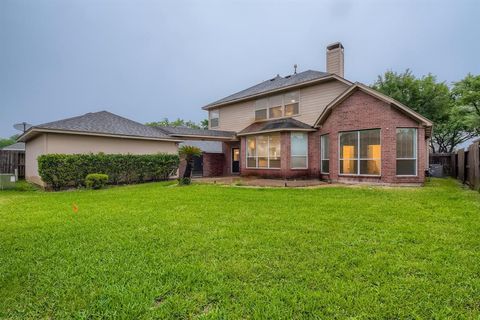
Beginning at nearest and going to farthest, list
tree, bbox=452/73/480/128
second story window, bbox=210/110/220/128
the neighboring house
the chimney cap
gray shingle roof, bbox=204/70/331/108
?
the neighboring house, gray shingle roof, bbox=204/70/331/108, the chimney cap, second story window, bbox=210/110/220/128, tree, bbox=452/73/480/128

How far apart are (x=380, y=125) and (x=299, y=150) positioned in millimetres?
4428

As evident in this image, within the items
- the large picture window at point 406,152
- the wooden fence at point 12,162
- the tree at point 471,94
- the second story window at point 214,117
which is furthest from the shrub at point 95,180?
the tree at point 471,94

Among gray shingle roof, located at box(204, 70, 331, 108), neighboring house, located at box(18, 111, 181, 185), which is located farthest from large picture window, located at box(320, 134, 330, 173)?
neighboring house, located at box(18, 111, 181, 185)

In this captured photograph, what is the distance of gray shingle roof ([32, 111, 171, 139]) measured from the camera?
496 inches

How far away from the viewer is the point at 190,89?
3477 inches

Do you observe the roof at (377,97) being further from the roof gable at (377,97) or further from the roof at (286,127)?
the roof at (286,127)

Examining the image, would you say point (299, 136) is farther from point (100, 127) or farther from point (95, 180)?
point (100, 127)

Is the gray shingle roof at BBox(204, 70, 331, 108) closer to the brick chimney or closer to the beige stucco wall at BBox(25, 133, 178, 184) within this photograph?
the brick chimney

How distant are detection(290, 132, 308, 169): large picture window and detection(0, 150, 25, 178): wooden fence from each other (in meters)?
17.9

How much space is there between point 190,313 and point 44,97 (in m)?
93.8

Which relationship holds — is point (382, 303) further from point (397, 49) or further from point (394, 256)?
point (397, 49)

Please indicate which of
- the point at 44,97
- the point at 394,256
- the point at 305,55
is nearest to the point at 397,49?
the point at 305,55

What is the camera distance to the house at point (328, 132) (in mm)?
10984

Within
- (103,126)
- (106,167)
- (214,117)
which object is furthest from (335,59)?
(106,167)
